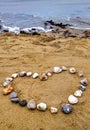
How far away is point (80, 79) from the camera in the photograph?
3432 mm

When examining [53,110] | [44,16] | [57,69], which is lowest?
[44,16]

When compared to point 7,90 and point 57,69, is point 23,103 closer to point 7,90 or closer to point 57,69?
point 7,90

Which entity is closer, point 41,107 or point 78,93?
point 41,107

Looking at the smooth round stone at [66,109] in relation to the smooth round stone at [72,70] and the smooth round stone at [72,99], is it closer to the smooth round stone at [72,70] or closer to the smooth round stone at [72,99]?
the smooth round stone at [72,99]

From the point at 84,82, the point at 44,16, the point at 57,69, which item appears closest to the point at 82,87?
the point at 84,82

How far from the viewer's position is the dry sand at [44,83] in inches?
110

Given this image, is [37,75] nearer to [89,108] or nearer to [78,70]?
[78,70]

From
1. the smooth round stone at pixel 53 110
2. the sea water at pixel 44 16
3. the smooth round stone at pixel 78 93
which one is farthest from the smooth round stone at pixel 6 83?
the sea water at pixel 44 16

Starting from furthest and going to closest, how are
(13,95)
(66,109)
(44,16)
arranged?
(44,16) < (13,95) < (66,109)

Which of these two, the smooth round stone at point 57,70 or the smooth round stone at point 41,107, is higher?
the smooth round stone at point 57,70

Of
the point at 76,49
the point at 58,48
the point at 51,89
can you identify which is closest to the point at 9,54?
the point at 58,48

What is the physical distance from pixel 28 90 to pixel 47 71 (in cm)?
53

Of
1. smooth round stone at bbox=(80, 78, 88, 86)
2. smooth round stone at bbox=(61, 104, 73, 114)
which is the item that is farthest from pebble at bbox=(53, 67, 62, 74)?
smooth round stone at bbox=(61, 104, 73, 114)

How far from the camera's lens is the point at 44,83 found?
11.1 feet
